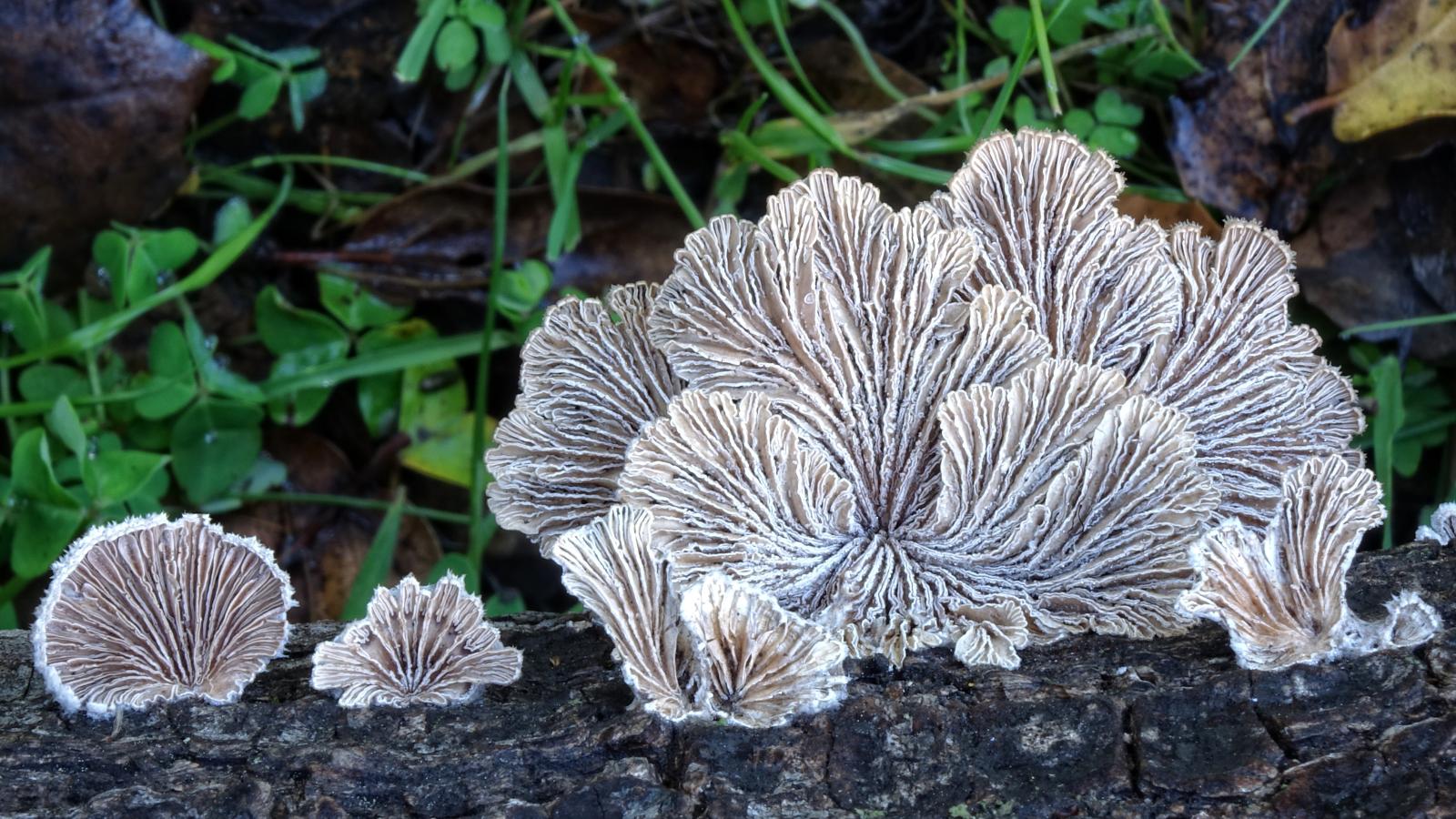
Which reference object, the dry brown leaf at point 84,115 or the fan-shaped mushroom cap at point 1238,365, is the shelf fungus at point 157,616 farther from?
the dry brown leaf at point 84,115

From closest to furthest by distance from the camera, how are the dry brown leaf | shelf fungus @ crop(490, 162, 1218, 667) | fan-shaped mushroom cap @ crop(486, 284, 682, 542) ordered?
1. shelf fungus @ crop(490, 162, 1218, 667)
2. fan-shaped mushroom cap @ crop(486, 284, 682, 542)
3. the dry brown leaf

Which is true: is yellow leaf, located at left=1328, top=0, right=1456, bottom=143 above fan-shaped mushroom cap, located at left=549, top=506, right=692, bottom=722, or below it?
above

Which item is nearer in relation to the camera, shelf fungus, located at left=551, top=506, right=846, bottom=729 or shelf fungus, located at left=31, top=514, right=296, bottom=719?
shelf fungus, located at left=551, top=506, right=846, bottom=729

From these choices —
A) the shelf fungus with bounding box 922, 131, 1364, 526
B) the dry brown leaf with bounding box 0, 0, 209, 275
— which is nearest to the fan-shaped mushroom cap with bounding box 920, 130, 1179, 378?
the shelf fungus with bounding box 922, 131, 1364, 526

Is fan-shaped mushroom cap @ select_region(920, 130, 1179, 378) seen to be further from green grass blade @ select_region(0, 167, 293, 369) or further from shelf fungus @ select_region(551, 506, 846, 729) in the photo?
green grass blade @ select_region(0, 167, 293, 369)

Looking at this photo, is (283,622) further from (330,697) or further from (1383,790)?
(1383,790)

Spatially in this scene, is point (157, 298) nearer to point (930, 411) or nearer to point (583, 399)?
point (583, 399)

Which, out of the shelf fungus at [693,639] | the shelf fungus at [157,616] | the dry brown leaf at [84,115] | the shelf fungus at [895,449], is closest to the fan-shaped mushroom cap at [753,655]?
the shelf fungus at [693,639]
